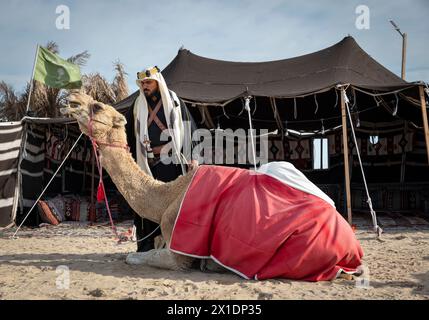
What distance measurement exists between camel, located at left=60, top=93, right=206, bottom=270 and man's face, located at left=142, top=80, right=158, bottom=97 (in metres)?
0.51

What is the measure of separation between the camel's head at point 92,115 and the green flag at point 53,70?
18.7ft

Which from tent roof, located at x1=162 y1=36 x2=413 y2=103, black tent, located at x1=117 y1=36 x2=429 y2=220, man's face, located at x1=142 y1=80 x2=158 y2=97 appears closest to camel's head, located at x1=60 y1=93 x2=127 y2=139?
man's face, located at x1=142 y1=80 x2=158 y2=97

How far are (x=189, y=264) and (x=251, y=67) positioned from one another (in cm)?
845

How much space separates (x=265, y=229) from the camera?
2979mm

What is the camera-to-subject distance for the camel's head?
3582 millimetres

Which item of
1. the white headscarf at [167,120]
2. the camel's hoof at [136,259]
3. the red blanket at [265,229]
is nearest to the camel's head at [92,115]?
the white headscarf at [167,120]

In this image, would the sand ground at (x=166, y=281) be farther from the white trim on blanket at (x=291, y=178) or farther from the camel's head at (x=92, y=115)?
the camel's head at (x=92, y=115)

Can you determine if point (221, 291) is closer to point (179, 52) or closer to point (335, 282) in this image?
point (335, 282)

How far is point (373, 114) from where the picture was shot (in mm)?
10352

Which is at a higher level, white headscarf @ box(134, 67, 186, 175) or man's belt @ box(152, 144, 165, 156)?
white headscarf @ box(134, 67, 186, 175)

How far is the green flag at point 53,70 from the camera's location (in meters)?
8.73

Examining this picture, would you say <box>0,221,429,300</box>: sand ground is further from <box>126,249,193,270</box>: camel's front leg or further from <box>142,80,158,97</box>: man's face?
<box>142,80,158,97</box>: man's face

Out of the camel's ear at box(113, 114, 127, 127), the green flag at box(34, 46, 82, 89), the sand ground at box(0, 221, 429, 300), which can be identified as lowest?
the sand ground at box(0, 221, 429, 300)
